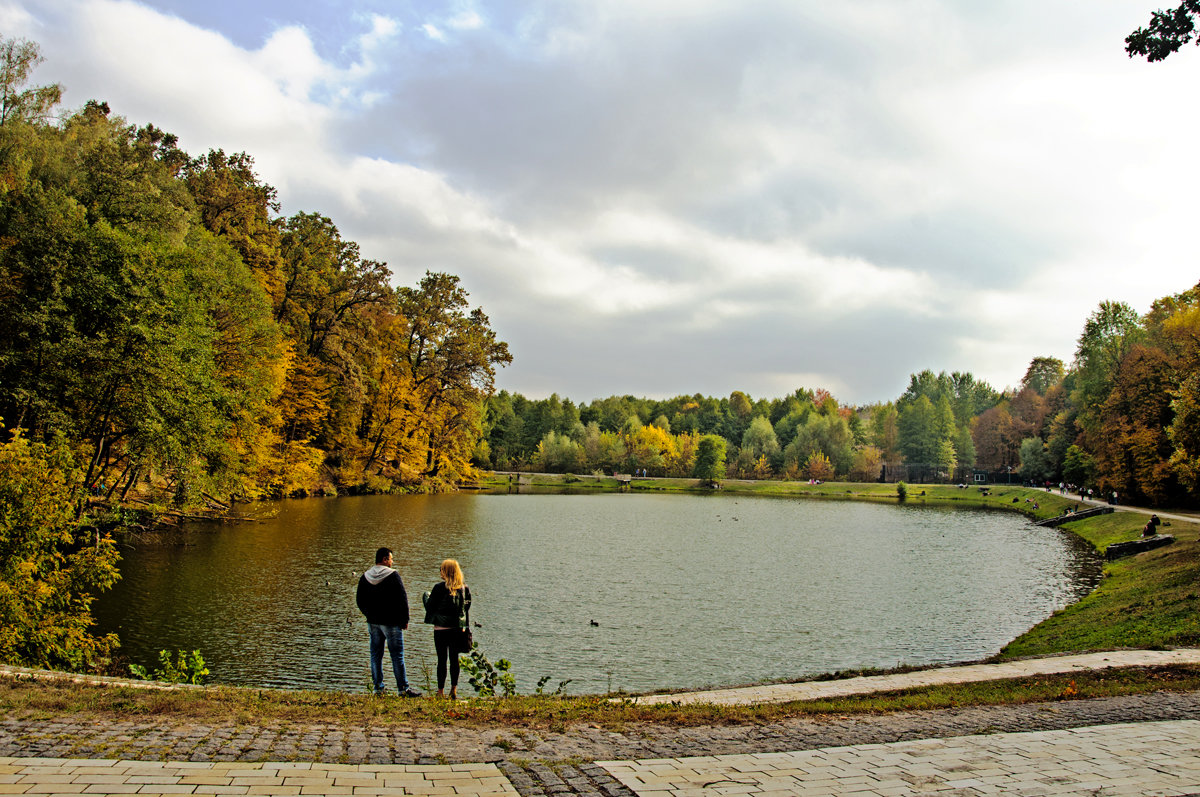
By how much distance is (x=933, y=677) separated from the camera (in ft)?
40.8

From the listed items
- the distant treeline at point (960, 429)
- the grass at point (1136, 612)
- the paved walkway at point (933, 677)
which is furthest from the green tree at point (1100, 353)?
the paved walkway at point (933, 677)

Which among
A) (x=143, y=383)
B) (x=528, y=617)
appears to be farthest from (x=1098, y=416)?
(x=143, y=383)

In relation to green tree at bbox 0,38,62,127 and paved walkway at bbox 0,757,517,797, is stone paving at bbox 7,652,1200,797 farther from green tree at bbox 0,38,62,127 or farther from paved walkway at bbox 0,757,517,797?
green tree at bbox 0,38,62,127

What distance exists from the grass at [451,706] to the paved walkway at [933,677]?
798 mm

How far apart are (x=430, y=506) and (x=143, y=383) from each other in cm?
3118

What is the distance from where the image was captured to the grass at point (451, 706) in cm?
734

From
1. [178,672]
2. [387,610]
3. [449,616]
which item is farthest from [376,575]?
[178,672]

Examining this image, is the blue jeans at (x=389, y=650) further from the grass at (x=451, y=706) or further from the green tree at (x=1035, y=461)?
the green tree at (x=1035, y=461)

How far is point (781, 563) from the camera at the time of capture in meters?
31.8

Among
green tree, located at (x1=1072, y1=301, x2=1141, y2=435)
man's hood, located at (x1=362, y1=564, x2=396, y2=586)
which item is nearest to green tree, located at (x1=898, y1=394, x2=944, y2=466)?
green tree, located at (x1=1072, y1=301, x2=1141, y2=435)

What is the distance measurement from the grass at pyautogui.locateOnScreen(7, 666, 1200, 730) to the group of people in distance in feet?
3.67

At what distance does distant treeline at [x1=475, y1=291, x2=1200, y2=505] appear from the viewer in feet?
168

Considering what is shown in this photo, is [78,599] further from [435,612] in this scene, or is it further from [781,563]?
[781,563]

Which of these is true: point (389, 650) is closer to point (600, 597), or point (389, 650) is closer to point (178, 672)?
point (178, 672)
